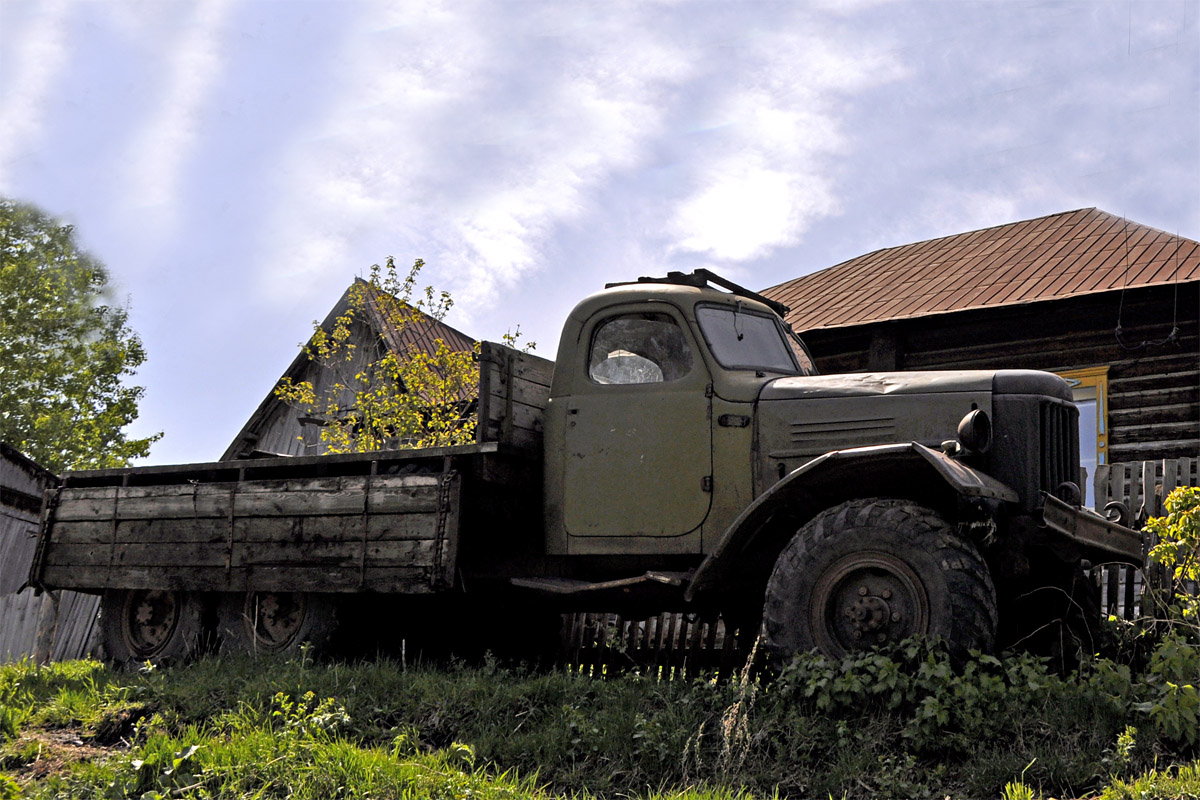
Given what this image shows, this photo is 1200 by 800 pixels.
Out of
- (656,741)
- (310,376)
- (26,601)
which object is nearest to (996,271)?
(656,741)

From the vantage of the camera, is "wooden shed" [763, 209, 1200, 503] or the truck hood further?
"wooden shed" [763, 209, 1200, 503]

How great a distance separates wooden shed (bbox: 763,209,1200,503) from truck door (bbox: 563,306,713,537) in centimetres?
710

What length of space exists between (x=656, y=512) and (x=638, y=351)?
1.00 metres

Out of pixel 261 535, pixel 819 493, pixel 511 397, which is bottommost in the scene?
pixel 261 535

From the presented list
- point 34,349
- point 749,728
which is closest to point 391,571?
point 749,728

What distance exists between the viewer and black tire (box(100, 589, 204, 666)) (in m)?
8.09

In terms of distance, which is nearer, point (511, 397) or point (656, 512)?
point (656, 512)

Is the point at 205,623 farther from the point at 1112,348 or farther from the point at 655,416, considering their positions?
the point at 1112,348

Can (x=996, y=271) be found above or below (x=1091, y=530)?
above

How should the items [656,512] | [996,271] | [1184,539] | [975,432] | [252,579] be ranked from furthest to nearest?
[996,271] → [252,579] → [656,512] → [975,432] → [1184,539]

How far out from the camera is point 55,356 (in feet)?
84.8

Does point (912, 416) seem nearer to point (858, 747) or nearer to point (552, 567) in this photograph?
point (858, 747)

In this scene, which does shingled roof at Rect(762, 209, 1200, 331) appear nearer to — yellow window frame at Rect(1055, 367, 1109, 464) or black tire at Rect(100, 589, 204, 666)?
yellow window frame at Rect(1055, 367, 1109, 464)

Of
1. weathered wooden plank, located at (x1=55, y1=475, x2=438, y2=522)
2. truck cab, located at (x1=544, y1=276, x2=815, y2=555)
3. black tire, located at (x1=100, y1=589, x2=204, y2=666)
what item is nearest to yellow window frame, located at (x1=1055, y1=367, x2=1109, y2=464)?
truck cab, located at (x1=544, y1=276, x2=815, y2=555)
